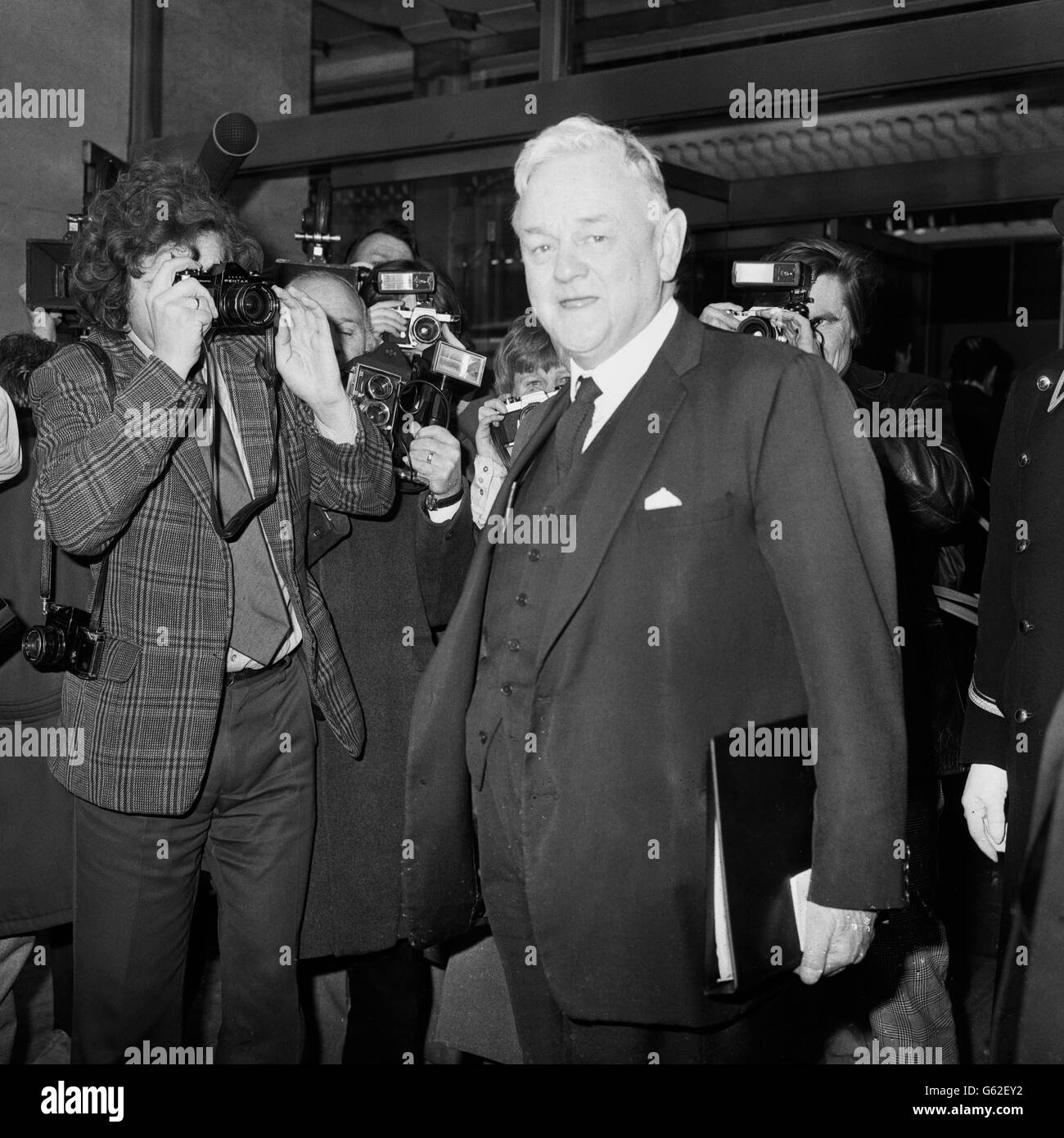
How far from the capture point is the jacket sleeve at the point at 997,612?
2.04 m

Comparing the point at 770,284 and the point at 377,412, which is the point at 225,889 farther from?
the point at 770,284

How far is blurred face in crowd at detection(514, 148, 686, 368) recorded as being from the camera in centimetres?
164

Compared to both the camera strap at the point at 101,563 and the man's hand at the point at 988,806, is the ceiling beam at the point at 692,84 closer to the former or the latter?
the man's hand at the point at 988,806

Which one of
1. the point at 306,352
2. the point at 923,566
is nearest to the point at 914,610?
the point at 923,566

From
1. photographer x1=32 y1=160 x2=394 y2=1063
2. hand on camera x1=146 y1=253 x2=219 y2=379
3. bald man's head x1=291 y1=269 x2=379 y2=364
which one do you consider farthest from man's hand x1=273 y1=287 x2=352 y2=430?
bald man's head x1=291 y1=269 x2=379 y2=364

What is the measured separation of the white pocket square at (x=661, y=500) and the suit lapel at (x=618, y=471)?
0.02 metres

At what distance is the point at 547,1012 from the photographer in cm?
169

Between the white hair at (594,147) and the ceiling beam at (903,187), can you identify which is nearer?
the white hair at (594,147)

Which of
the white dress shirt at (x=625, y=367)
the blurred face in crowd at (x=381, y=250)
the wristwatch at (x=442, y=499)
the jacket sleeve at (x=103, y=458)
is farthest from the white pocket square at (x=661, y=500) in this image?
the blurred face in crowd at (x=381, y=250)

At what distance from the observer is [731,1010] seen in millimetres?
1560

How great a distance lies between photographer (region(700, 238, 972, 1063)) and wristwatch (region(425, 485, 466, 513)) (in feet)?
2.17

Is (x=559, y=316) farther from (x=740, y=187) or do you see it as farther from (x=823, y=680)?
(x=740, y=187)

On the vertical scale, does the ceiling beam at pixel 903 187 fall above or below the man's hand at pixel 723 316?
above
